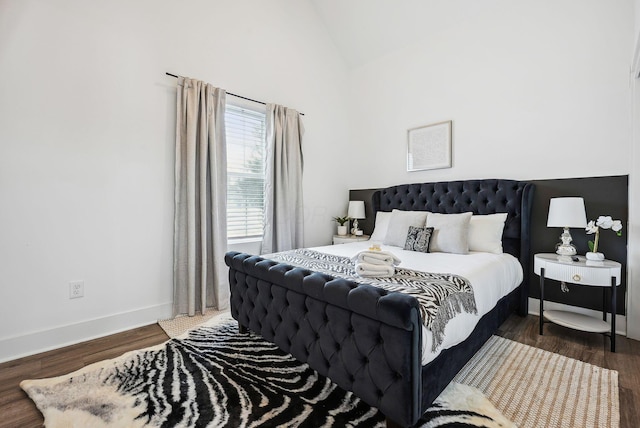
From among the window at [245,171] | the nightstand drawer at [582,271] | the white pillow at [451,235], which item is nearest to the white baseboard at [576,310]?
the nightstand drawer at [582,271]

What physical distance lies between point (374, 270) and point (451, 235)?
4.27 feet

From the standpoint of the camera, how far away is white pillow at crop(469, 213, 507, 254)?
9.30ft

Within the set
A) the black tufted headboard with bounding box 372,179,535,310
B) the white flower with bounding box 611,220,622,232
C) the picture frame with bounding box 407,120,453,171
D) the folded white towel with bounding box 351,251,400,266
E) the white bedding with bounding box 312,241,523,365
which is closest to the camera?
the white bedding with bounding box 312,241,523,365

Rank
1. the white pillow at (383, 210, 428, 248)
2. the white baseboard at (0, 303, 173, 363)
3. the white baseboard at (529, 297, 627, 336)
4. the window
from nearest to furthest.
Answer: the white baseboard at (0, 303, 173, 363)
the white baseboard at (529, 297, 627, 336)
the white pillow at (383, 210, 428, 248)
the window

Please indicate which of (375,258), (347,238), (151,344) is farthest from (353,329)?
(347,238)

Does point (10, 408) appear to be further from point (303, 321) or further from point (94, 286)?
point (303, 321)

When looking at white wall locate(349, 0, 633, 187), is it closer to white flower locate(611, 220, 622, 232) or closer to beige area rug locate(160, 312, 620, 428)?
white flower locate(611, 220, 622, 232)

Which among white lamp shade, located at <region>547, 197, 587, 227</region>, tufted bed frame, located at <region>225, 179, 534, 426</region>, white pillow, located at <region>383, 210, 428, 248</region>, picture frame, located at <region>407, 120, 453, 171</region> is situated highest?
picture frame, located at <region>407, 120, 453, 171</region>

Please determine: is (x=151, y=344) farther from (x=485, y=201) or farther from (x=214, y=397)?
(x=485, y=201)

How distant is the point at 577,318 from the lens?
249 centimetres

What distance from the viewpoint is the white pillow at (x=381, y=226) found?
368 cm

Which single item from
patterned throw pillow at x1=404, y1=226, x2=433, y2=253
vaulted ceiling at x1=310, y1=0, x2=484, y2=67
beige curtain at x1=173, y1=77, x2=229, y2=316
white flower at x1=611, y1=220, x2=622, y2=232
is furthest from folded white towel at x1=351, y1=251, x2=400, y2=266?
vaulted ceiling at x1=310, y1=0, x2=484, y2=67

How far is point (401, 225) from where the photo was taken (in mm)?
3199

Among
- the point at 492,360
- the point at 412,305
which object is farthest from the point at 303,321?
the point at 492,360
